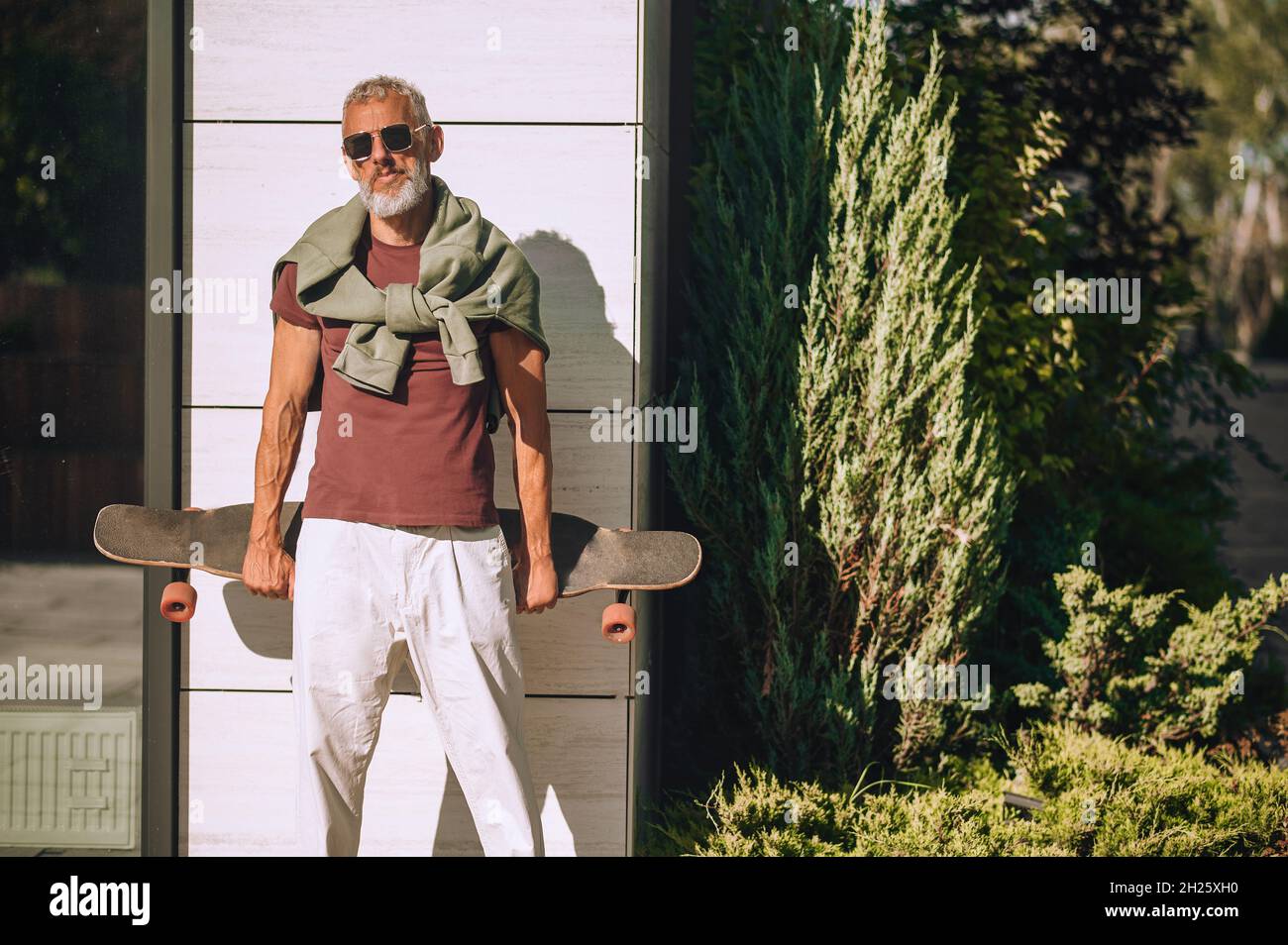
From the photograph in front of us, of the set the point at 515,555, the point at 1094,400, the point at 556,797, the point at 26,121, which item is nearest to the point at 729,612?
the point at 556,797

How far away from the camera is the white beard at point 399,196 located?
352 cm

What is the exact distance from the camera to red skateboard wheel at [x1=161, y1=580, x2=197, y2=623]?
12.5 ft

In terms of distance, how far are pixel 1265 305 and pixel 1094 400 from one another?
45.0 m

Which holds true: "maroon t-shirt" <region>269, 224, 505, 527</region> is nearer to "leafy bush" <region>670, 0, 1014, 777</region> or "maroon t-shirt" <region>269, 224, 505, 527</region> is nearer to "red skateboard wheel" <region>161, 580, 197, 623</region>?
"red skateboard wheel" <region>161, 580, 197, 623</region>

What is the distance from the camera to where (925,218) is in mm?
4801

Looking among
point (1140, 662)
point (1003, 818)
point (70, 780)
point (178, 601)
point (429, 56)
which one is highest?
point (429, 56)

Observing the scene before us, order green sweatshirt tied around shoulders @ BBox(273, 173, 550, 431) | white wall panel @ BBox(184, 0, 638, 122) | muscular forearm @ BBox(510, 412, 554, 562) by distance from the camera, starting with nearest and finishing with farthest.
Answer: green sweatshirt tied around shoulders @ BBox(273, 173, 550, 431)
muscular forearm @ BBox(510, 412, 554, 562)
white wall panel @ BBox(184, 0, 638, 122)

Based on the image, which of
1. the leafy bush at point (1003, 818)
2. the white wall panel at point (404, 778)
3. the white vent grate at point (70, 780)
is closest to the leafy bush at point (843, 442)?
the leafy bush at point (1003, 818)

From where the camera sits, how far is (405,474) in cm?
346

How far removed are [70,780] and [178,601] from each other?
3.38ft

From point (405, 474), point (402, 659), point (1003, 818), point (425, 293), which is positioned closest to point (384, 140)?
point (425, 293)

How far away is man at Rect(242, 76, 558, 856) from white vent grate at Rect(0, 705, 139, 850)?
115cm

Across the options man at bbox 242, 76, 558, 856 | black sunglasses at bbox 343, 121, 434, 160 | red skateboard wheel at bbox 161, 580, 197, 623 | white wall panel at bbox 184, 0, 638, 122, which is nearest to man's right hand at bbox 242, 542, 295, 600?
man at bbox 242, 76, 558, 856

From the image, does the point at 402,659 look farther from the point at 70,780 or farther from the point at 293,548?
the point at 70,780
